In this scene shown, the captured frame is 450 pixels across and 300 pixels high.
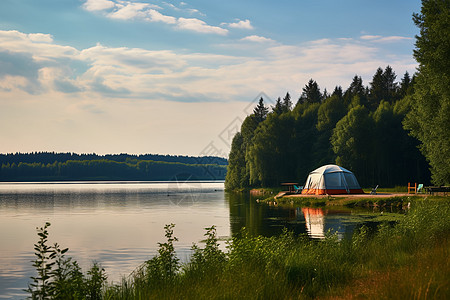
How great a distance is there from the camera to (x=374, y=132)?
78.8 meters

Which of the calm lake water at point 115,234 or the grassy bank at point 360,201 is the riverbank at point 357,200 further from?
the calm lake water at point 115,234

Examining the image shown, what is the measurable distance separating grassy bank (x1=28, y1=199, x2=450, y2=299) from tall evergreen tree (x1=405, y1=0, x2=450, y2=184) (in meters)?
17.8

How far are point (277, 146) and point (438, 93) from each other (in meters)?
59.4

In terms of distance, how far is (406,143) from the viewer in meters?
78.6

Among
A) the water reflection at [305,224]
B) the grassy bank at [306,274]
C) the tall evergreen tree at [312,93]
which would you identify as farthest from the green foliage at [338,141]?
the grassy bank at [306,274]

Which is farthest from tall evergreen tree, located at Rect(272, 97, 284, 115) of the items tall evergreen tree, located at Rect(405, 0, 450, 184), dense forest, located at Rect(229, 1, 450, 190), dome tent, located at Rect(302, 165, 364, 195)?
tall evergreen tree, located at Rect(405, 0, 450, 184)

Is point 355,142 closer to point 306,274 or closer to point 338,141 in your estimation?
point 338,141

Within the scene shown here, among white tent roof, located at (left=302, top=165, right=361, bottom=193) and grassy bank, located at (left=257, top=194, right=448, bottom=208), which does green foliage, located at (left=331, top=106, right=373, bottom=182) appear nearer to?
white tent roof, located at (left=302, top=165, right=361, bottom=193)

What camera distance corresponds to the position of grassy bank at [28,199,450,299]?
1055 centimetres

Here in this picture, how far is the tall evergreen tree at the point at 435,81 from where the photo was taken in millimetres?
31562

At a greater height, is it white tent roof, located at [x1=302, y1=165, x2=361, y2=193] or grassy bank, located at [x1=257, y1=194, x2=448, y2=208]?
white tent roof, located at [x1=302, y1=165, x2=361, y2=193]

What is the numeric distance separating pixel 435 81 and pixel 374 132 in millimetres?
47582

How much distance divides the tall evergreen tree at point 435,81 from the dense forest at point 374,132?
6 centimetres

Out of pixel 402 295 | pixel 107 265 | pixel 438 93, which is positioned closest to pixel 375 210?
pixel 438 93
